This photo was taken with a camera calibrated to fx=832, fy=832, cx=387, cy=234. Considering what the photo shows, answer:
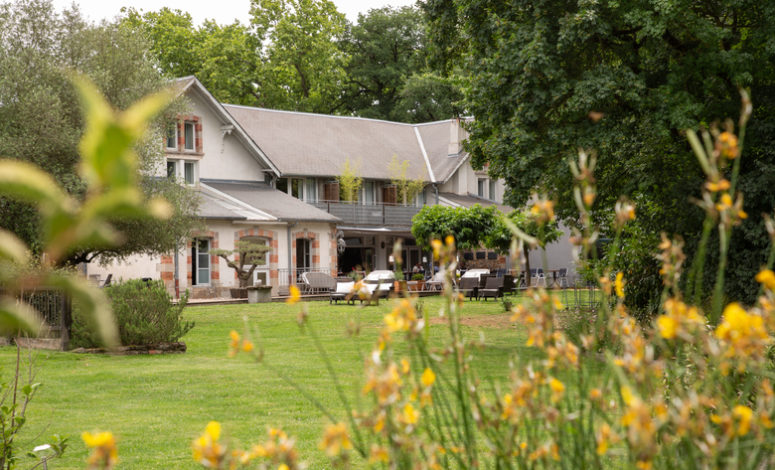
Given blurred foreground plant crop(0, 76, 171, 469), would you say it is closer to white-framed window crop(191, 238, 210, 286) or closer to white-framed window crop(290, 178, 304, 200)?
white-framed window crop(191, 238, 210, 286)

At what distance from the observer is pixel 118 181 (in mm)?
544

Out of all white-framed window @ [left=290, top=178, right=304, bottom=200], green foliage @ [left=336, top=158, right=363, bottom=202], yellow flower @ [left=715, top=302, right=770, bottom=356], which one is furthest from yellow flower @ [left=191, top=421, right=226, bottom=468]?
green foliage @ [left=336, top=158, right=363, bottom=202]

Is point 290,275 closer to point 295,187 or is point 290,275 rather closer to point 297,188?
point 297,188

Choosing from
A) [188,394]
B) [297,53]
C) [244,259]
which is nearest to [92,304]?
[188,394]

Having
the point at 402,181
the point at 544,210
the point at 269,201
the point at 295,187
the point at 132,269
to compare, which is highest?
the point at 402,181

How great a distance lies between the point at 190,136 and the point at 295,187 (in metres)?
6.44

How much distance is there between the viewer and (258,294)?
2842 cm

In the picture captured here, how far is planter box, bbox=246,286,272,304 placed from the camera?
28406 millimetres

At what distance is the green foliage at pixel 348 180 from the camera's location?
37469 mm

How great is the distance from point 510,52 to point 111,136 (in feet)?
45.0

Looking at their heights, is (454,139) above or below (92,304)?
above

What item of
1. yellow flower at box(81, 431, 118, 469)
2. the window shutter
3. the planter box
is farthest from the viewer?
the window shutter

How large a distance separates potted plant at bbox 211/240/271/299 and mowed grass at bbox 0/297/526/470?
41.0 feet

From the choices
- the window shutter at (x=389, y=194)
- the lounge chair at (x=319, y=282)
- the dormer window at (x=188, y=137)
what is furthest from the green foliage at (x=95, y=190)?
the window shutter at (x=389, y=194)
